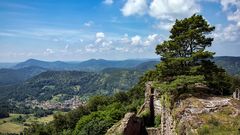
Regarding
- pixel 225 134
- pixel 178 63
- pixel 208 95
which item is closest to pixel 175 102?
pixel 208 95

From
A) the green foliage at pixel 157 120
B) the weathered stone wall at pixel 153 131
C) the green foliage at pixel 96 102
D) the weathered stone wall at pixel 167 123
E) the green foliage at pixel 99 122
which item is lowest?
the green foliage at pixel 96 102

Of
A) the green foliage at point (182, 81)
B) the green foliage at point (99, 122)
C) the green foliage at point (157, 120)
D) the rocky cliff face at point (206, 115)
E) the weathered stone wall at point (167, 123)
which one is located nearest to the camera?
the rocky cliff face at point (206, 115)

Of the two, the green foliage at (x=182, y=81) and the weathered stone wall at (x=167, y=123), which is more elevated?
the green foliage at (x=182, y=81)

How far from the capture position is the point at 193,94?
73.8 feet

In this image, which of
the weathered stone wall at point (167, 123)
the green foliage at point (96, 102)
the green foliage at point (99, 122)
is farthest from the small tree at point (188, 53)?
the green foliage at point (96, 102)

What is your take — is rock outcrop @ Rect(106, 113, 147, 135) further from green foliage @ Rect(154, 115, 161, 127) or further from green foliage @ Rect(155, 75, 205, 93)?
green foliage @ Rect(155, 75, 205, 93)

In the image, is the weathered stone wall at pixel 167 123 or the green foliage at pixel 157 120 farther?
the green foliage at pixel 157 120

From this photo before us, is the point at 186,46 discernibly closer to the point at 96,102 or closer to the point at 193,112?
the point at 193,112

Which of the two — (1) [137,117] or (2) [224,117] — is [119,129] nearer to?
(1) [137,117]

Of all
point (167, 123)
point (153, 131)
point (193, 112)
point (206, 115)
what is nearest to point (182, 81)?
point (167, 123)

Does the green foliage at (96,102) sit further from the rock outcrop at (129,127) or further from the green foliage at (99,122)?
the rock outcrop at (129,127)

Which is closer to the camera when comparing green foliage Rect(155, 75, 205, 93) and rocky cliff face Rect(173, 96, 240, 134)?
rocky cliff face Rect(173, 96, 240, 134)

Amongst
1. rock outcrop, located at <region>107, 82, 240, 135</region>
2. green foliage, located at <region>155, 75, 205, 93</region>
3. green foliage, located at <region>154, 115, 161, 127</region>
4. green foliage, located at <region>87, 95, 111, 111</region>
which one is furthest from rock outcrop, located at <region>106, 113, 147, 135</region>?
green foliage, located at <region>87, 95, 111, 111</region>

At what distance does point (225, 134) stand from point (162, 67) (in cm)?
1236
